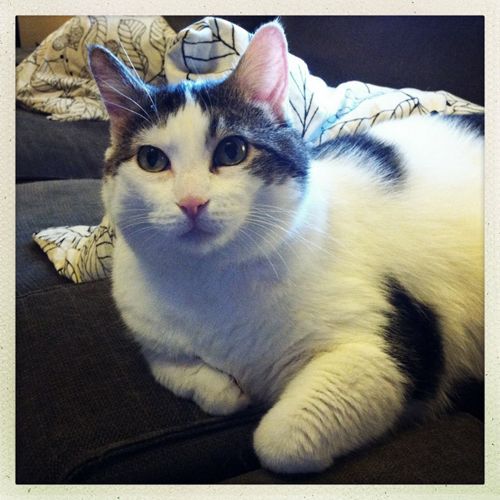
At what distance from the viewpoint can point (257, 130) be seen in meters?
0.71

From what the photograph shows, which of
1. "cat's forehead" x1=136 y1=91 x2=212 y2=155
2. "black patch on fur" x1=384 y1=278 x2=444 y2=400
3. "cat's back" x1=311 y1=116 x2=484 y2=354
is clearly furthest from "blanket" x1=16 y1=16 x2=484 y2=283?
"black patch on fur" x1=384 y1=278 x2=444 y2=400

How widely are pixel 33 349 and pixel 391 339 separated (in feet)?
1.94

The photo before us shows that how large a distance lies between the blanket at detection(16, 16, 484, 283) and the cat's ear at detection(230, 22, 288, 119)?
221 millimetres

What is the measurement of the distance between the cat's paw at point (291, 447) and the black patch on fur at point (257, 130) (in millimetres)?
319

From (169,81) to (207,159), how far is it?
0.49 metres

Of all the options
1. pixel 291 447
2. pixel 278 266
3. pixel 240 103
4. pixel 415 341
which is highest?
pixel 240 103

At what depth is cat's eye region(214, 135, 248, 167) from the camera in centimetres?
67

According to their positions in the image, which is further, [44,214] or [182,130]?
[44,214]

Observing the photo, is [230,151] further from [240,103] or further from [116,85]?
[116,85]

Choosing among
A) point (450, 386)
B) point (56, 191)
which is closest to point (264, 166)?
point (450, 386)

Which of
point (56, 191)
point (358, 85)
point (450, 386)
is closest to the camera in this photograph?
point (450, 386)

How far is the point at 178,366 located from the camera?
786 millimetres

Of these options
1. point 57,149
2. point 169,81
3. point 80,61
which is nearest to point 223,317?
point 169,81
